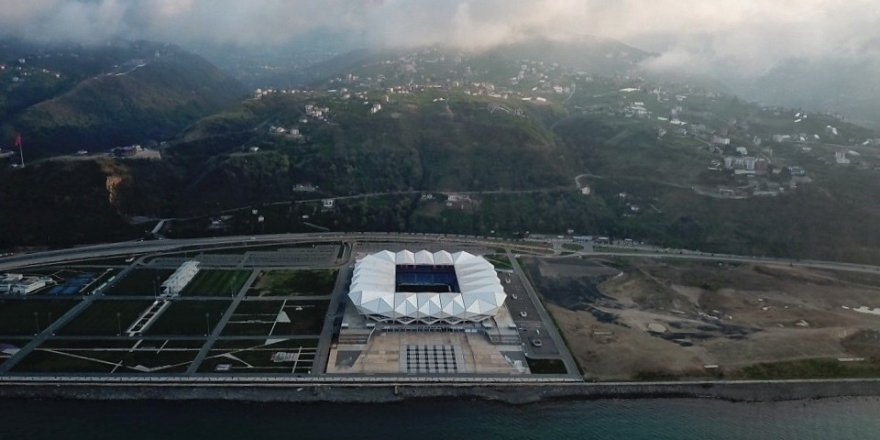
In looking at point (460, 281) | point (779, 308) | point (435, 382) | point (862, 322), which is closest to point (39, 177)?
point (460, 281)

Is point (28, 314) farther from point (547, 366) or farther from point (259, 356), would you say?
point (547, 366)

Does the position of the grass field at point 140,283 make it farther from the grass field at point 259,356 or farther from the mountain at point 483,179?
the grass field at point 259,356

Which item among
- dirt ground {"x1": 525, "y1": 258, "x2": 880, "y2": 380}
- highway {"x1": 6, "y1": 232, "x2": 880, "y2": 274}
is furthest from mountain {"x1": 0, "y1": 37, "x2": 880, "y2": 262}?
dirt ground {"x1": 525, "y1": 258, "x2": 880, "y2": 380}

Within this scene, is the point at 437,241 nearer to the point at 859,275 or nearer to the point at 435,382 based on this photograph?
the point at 435,382

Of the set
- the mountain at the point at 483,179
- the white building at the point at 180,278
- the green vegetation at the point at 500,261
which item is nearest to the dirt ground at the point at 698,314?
the green vegetation at the point at 500,261

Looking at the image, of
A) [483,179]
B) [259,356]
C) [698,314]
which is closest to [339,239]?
[483,179]
